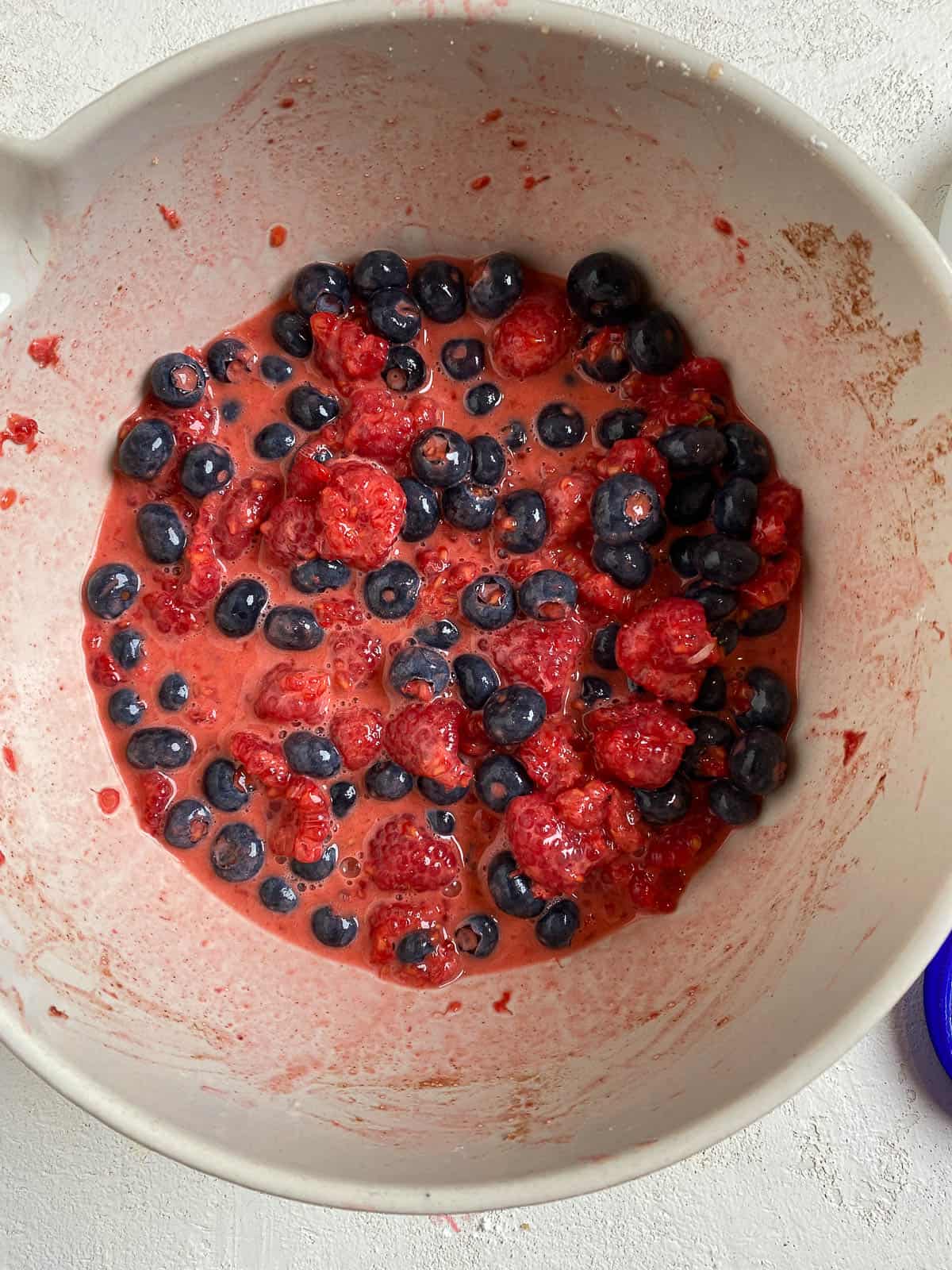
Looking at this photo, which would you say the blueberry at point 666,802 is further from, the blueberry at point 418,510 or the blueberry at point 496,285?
the blueberry at point 496,285

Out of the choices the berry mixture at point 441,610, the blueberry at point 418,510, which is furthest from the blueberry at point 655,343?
the blueberry at point 418,510

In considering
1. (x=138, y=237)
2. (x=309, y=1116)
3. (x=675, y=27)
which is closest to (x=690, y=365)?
(x=675, y=27)

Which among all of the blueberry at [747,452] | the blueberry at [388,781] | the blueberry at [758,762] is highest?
the blueberry at [747,452]

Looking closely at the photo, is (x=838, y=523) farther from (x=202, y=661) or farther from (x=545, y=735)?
(x=202, y=661)

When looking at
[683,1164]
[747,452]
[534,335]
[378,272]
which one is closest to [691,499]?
[747,452]

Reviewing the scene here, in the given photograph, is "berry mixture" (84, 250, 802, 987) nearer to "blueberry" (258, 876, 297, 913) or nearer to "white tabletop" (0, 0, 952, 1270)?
"blueberry" (258, 876, 297, 913)

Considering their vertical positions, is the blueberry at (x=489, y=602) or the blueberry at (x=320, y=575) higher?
the blueberry at (x=489, y=602)
